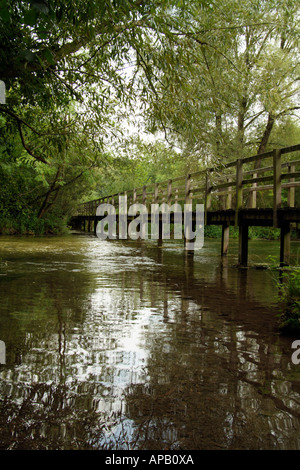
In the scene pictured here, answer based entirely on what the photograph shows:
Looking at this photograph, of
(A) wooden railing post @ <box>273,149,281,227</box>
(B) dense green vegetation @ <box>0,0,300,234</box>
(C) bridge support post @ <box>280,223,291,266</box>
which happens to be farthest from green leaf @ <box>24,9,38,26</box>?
(C) bridge support post @ <box>280,223,291,266</box>

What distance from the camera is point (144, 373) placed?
3.12 m

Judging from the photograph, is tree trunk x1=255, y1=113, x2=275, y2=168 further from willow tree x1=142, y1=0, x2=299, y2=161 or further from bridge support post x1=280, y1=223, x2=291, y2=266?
bridge support post x1=280, y1=223, x2=291, y2=266

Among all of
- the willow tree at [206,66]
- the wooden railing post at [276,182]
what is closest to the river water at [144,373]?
the willow tree at [206,66]

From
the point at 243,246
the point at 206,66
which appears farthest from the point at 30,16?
the point at 243,246

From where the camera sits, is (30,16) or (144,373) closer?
(30,16)

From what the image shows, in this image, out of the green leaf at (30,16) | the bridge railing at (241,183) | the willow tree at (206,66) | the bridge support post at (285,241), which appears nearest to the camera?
the green leaf at (30,16)

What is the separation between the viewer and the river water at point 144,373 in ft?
7.48

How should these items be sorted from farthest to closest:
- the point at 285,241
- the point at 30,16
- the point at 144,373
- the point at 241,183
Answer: the point at 241,183
the point at 285,241
the point at 144,373
the point at 30,16

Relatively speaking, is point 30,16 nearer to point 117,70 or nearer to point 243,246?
point 117,70

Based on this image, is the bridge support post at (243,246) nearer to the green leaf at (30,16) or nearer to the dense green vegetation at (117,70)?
the dense green vegetation at (117,70)

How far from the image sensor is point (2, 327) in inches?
170

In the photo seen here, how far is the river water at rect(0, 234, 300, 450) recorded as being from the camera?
2.28 m

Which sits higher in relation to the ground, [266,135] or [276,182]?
[266,135]

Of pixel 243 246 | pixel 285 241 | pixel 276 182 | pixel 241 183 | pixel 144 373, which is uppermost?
pixel 241 183
